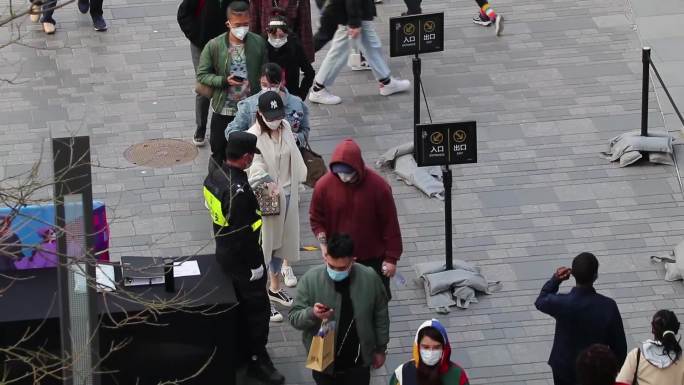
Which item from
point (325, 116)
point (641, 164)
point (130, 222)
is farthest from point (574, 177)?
point (130, 222)

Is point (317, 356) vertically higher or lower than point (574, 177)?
higher

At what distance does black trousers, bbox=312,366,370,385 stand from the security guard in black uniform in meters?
0.95

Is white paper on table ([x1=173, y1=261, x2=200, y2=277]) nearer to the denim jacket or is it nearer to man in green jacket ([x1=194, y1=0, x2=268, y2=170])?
the denim jacket

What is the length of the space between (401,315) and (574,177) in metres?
2.98

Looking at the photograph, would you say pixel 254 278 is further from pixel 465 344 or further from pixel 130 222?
pixel 130 222

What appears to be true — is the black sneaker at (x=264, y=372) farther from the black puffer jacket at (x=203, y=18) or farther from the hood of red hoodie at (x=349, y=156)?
the black puffer jacket at (x=203, y=18)

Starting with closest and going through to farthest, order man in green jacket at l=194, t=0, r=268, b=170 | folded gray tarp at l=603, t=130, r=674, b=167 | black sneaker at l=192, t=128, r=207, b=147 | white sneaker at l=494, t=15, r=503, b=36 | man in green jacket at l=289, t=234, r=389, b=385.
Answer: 1. man in green jacket at l=289, t=234, r=389, b=385
2. man in green jacket at l=194, t=0, r=268, b=170
3. folded gray tarp at l=603, t=130, r=674, b=167
4. black sneaker at l=192, t=128, r=207, b=147
5. white sneaker at l=494, t=15, r=503, b=36

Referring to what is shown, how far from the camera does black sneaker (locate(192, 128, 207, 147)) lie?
15.2 metres

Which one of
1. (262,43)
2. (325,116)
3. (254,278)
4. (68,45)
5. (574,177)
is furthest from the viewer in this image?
(68,45)

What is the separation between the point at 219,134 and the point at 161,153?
64.0 inches

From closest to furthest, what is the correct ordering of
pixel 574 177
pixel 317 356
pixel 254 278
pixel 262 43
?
pixel 317 356
pixel 254 278
pixel 262 43
pixel 574 177

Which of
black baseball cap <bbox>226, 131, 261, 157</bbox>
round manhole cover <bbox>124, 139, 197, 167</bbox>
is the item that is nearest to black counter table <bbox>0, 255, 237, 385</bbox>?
black baseball cap <bbox>226, 131, 261, 157</bbox>

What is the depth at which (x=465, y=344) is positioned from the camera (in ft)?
40.0

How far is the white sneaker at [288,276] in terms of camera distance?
1295 centimetres
